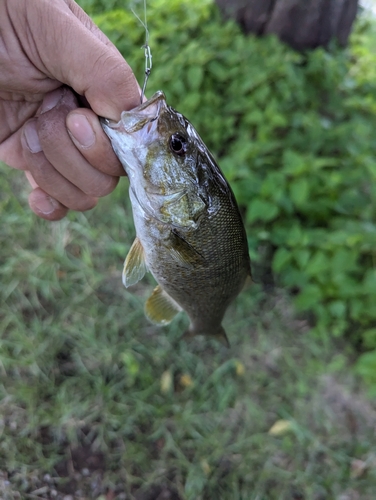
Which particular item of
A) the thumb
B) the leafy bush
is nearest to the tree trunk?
the leafy bush

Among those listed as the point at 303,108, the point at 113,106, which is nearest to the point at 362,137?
the point at 303,108

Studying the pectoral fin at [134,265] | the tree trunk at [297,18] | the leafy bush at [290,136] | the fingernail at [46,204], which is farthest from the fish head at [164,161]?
the tree trunk at [297,18]

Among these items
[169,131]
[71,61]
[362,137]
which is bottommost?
[362,137]

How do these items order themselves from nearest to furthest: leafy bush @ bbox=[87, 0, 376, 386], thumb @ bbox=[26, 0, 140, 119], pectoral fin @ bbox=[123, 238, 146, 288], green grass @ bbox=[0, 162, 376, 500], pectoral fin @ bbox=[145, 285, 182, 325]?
1. thumb @ bbox=[26, 0, 140, 119]
2. pectoral fin @ bbox=[123, 238, 146, 288]
3. pectoral fin @ bbox=[145, 285, 182, 325]
4. green grass @ bbox=[0, 162, 376, 500]
5. leafy bush @ bbox=[87, 0, 376, 386]

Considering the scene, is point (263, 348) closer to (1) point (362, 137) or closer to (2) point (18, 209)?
(1) point (362, 137)

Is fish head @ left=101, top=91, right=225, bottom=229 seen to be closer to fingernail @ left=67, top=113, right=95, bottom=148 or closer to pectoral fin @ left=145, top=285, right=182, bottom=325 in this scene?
fingernail @ left=67, top=113, right=95, bottom=148

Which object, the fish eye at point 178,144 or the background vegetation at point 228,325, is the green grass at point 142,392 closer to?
the background vegetation at point 228,325
